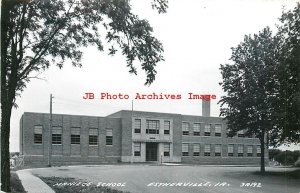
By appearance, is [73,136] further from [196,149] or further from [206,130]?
[206,130]

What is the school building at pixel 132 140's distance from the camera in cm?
4697

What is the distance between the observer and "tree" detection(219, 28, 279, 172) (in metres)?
30.1

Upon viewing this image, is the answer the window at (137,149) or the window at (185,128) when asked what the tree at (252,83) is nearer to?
the window at (137,149)

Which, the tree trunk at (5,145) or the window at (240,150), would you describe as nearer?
the tree trunk at (5,145)

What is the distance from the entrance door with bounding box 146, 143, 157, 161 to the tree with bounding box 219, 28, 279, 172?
74.9 feet

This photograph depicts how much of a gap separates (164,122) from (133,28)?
144ft

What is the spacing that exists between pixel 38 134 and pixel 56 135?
85.5 inches

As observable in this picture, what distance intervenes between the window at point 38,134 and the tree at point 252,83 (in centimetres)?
2370

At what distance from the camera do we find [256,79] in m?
30.6

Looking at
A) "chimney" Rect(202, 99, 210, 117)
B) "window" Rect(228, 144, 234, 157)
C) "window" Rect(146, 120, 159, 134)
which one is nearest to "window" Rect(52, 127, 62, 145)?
"window" Rect(146, 120, 159, 134)

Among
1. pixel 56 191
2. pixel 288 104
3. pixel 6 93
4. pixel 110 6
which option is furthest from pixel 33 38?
pixel 288 104

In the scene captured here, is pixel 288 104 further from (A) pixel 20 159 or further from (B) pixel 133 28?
(A) pixel 20 159

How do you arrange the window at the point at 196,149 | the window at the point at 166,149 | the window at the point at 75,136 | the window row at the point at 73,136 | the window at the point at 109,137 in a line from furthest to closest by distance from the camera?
1. the window at the point at 196,149
2. the window at the point at 166,149
3. the window at the point at 109,137
4. the window at the point at 75,136
5. the window row at the point at 73,136

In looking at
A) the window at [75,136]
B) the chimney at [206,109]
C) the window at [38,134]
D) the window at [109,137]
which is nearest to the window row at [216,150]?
the chimney at [206,109]
